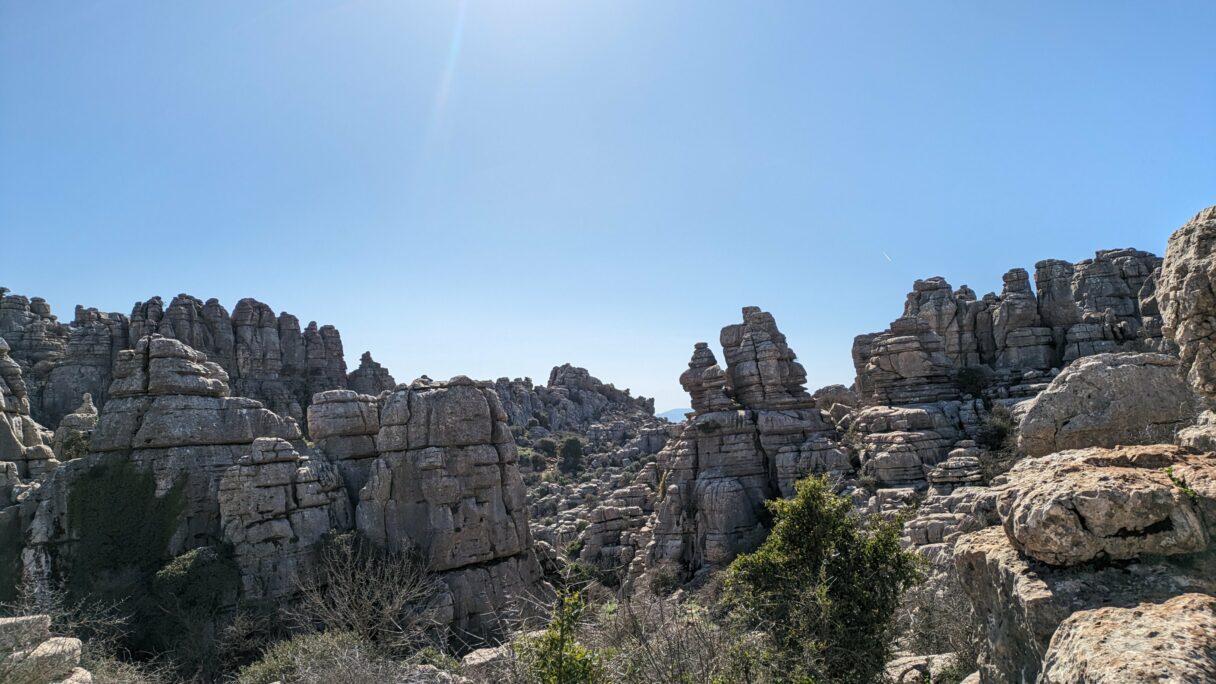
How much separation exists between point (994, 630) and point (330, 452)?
76.8 ft

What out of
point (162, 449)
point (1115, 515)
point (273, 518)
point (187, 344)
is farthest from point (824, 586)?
point (187, 344)

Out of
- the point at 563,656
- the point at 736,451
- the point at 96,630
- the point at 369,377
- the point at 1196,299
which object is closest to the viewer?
the point at 1196,299

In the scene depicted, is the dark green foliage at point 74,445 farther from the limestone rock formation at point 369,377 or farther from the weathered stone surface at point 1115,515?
the limestone rock formation at point 369,377

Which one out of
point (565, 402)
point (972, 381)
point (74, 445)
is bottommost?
point (972, 381)

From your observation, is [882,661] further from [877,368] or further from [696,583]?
[877,368]

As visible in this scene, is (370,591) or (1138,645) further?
(370,591)

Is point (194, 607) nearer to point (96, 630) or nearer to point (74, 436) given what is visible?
point (96, 630)

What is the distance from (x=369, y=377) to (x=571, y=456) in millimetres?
25564

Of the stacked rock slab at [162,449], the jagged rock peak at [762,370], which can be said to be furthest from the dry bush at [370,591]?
the jagged rock peak at [762,370]

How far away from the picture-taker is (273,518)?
66.2 ft

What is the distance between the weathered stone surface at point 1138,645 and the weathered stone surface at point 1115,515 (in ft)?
1.43

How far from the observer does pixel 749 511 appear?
2731 centimetres

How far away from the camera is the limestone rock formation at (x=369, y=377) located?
70750 millimetres

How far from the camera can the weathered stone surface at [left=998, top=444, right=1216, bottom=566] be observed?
4145 millimetres
